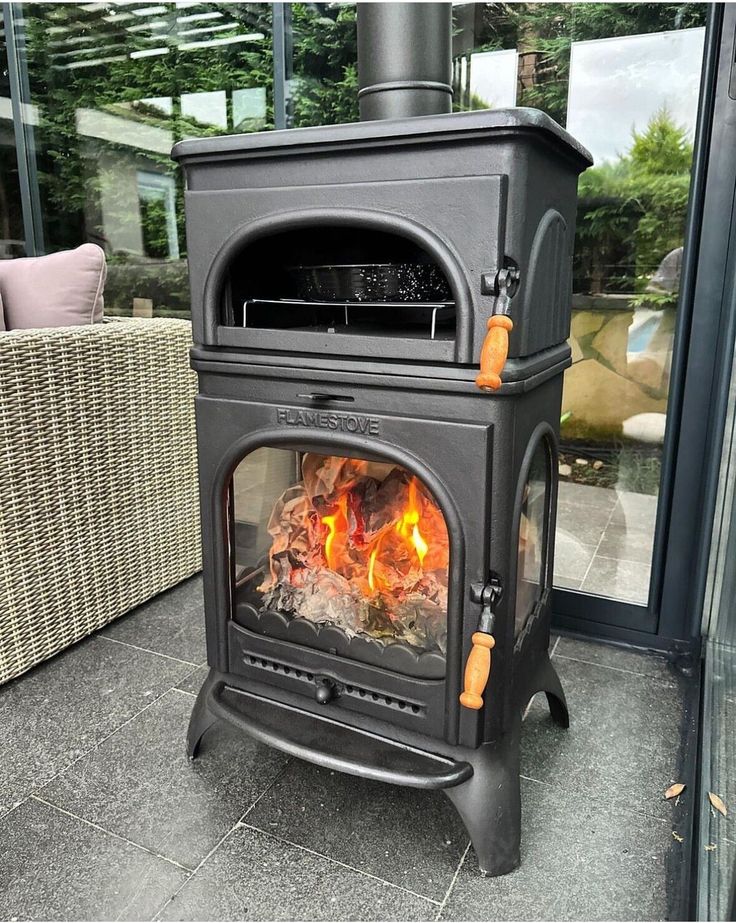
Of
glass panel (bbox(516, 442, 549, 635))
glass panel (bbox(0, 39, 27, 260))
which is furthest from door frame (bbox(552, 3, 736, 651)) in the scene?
glass panel (bbox(0, 39, 27, 260))

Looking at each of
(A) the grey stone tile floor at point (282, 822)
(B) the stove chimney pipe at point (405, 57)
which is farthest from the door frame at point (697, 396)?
(B) the stove chimney pipe at point (405, 57)

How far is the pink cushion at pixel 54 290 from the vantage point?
1838mm

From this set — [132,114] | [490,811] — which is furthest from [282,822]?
[132,114]

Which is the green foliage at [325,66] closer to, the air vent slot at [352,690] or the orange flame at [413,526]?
the orange flame at [413,526]

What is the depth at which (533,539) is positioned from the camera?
134cm

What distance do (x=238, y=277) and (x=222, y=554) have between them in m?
0.49

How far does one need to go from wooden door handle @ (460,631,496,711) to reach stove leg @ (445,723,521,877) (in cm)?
16

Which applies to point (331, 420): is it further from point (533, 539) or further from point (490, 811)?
point (490, 811)

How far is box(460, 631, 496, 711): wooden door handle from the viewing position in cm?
107

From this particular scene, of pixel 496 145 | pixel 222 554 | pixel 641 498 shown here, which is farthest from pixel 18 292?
pixel 641 498

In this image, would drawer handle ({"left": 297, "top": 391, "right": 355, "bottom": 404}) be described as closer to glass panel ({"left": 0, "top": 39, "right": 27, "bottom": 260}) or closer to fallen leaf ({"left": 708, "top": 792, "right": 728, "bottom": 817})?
fallen leaf ({"left": 708, "top": 792, "right": 728, "bottom": 817})

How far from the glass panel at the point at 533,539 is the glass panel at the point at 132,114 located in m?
1.43

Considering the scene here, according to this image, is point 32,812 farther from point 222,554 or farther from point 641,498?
point 641,498

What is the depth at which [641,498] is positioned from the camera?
1.85m
